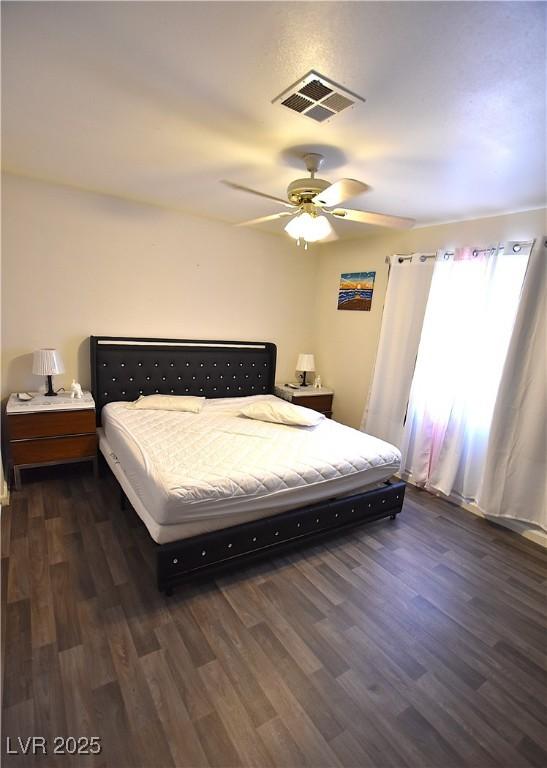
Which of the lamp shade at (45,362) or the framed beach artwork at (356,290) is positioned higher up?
the framed beach artwork at (356,290)

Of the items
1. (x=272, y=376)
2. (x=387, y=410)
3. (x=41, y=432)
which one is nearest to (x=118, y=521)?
(x=41, y=432)

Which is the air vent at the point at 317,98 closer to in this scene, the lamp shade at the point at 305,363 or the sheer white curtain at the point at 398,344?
the sheer white curtain at the point at 398,344

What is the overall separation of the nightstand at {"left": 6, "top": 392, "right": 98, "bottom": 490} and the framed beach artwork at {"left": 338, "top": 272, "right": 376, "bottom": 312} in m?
2.92

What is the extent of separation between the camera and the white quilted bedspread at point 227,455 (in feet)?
6.41

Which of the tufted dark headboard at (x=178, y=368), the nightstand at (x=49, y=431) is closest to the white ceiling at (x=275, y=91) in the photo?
the tufted dark headboard at (x=178, y=368)

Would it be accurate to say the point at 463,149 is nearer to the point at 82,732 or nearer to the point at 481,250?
the point at 481,250

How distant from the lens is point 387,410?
375 cm

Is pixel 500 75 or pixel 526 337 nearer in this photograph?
pixel 500 75

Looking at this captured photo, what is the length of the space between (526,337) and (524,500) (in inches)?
49.4

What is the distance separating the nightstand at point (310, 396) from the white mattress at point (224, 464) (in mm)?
887

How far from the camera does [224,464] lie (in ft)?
7.29

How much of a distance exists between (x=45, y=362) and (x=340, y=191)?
2583 mm

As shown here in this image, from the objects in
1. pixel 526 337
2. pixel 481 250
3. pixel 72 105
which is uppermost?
pixel 72 105

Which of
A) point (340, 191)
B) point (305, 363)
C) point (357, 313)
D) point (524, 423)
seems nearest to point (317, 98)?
point (340, 191)
